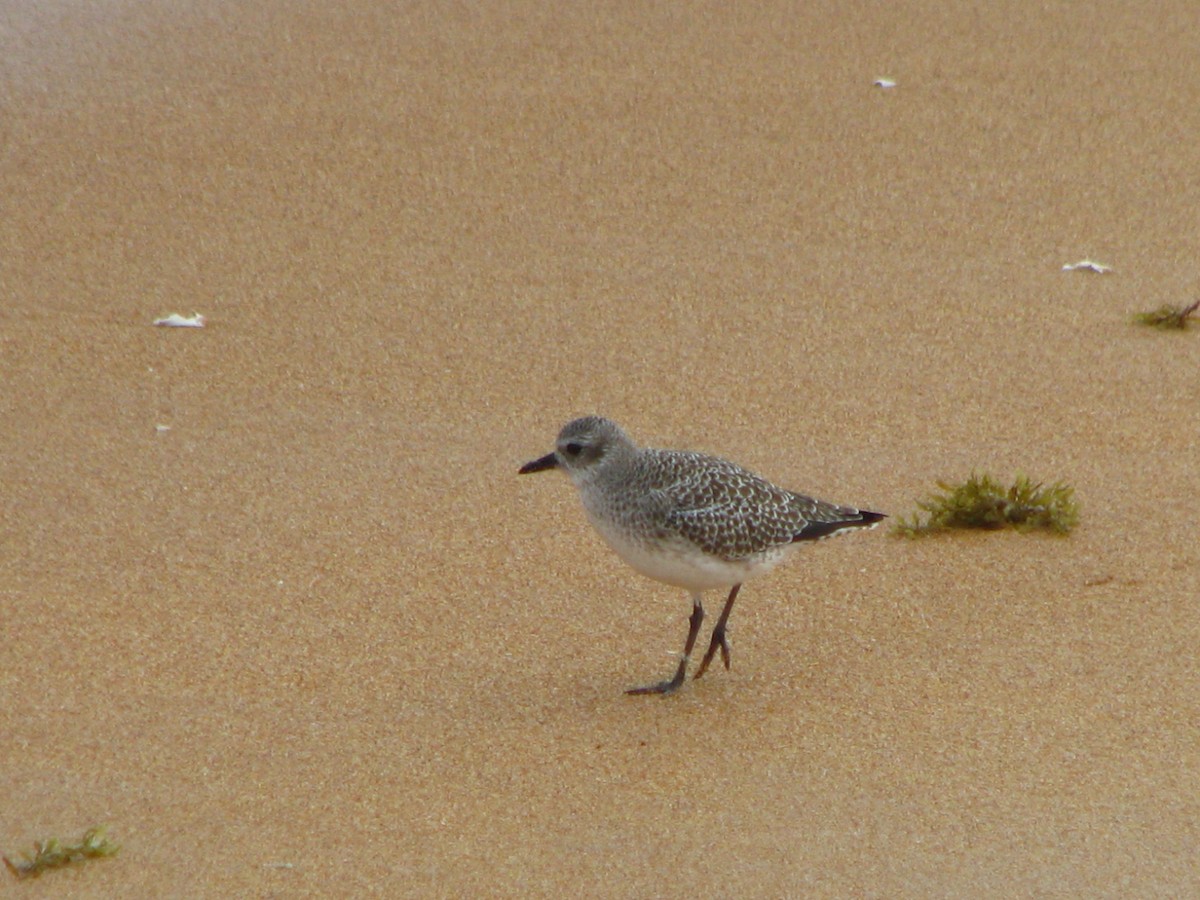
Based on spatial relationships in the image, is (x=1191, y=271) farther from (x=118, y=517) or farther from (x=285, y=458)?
(x=118, y=517)

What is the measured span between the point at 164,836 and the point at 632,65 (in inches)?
369

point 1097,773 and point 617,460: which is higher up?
point 617,460

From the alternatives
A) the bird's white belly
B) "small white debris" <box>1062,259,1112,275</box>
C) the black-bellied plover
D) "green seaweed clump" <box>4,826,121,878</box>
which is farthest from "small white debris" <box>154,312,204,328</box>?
"small white debris" <box>1062,259,1112,275</box>

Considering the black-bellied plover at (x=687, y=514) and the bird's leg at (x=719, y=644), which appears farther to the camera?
the bird's leg at (x=719, y=644)

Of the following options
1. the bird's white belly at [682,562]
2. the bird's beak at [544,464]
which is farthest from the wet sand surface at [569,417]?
the bird's beak at [544,464]

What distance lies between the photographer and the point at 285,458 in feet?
28.9

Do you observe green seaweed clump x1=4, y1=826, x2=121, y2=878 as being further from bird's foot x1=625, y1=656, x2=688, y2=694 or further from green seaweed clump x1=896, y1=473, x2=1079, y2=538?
green seaweed clump x1=896, y1=473, x2=1079, y2=538

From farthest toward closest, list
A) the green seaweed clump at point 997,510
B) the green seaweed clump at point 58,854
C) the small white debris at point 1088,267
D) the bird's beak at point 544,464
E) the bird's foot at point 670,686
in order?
the small white debris at point 1088,267 → the green seaweed clump at point 997,510 → the bird's beak at point 544,464 → the bird's foot at point 670,686 → the green seaweed clump at point 58,854

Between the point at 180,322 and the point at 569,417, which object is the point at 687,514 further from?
the point at 180,322

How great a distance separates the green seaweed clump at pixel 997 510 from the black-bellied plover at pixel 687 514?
1.06m

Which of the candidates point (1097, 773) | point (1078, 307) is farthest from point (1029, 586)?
point (1078, 307)

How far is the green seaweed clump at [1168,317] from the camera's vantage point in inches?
396

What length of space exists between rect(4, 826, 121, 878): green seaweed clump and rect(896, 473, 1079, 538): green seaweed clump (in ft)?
13.3

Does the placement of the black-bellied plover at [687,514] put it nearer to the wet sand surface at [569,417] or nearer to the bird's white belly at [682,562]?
the bird's white belly at [682,562]
